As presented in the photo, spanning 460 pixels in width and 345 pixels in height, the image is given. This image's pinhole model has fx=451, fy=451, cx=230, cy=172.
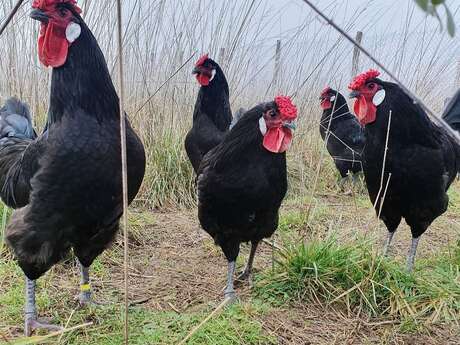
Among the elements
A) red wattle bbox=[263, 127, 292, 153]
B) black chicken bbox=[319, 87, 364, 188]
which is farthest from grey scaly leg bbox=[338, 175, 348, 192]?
red wattle bbox=[263, 127, 292, 153]

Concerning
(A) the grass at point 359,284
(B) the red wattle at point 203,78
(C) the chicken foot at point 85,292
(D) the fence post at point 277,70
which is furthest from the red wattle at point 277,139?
(D) the fence post at point 277,70

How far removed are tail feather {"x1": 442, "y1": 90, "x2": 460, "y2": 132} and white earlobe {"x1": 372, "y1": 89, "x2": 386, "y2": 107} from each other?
1030mm

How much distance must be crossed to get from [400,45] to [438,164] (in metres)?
3.72

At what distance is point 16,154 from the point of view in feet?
8.86

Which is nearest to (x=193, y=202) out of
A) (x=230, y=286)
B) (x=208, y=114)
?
(x=208, y=114)

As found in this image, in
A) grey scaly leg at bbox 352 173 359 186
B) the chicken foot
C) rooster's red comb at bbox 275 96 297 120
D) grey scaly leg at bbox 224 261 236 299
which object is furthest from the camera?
grey scaly leg at bbox 352 173 359 186

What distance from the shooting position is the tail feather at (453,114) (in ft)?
12.7

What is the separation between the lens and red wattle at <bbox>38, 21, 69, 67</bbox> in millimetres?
2166

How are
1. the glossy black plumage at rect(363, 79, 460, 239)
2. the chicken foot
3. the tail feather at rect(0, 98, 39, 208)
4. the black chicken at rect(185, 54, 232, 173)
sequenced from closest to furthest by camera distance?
the tail feather at rect(0, 98, 39, 208) < the chicken foot < the glossy black plumage at rect(363, 79, 460, 239) < the black chicken at rect(185, 54, 232, 173)

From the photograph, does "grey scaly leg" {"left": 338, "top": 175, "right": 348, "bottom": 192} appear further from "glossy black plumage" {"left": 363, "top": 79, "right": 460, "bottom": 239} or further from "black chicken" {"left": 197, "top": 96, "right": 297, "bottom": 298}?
"black chicken" {"left": 197, "top": 96, "right": 297, "bottom": 298}

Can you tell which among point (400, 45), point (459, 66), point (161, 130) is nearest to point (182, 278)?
point (161, 130)

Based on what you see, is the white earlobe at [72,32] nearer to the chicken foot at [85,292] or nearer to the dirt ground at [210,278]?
the chicken foot at [85,292]

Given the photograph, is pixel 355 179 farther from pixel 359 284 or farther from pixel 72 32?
pixel 72 32

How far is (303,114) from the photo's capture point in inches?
250
